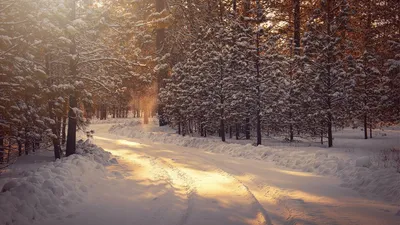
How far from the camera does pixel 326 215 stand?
18.6 feet

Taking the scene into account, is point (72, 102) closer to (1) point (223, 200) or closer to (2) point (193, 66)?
(1) point (223, 200)

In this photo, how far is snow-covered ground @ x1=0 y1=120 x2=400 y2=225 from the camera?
5.53m

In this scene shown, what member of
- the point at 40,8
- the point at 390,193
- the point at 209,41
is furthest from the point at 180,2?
the point at 390,193

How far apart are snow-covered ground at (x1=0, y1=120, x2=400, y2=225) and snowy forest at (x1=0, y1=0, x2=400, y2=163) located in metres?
1.76

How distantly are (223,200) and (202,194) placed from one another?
72 centimetres

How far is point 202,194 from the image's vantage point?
7203 mm

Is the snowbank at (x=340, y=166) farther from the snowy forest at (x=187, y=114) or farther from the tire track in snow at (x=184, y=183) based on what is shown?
the tire track in snow at (x=184, y=183)

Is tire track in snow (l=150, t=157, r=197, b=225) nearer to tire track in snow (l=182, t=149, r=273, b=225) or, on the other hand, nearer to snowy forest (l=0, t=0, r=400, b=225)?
snowy forest (l=0, t=0, r=400, b=225)

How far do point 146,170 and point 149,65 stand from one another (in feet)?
17.7

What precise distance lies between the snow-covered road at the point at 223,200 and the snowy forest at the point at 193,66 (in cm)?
311

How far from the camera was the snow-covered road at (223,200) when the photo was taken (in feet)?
18.1

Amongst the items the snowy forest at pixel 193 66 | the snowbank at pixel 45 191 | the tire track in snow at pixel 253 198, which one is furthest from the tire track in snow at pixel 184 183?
the snowy forest at pixel 193 66

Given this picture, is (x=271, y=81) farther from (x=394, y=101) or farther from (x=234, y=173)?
(x=234, y=173)

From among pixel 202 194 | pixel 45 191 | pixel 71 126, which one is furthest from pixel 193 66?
pixel 45 191
